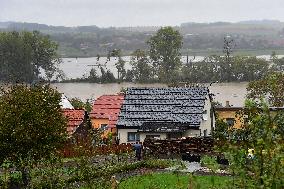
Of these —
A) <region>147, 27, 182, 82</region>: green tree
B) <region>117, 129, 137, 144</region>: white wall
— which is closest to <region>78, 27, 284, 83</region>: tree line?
<region>147, 27, 182, 82</region>: green tree

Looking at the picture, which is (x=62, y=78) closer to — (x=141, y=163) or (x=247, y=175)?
(x=141, y=163)

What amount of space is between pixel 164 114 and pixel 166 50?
57512 millimetres

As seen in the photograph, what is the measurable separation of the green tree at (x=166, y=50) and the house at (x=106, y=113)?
4473cm

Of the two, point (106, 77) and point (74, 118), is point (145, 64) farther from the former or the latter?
point (74, 118)

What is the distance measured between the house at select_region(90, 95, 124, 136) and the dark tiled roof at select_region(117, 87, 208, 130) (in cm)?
504

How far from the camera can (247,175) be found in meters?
6.69

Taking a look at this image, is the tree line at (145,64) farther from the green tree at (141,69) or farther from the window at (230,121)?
the window at (230,121)

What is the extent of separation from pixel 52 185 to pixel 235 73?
79.1 metres

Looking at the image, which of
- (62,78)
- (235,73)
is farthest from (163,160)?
(62,78)

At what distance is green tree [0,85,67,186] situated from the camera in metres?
21.8

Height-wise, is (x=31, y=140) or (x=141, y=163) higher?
(x=31, y=140)

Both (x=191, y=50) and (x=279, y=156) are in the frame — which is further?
(x=191, y=50)

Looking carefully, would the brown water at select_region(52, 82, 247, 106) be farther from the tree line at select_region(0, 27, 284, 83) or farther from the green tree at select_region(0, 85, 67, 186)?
the green tree at select_region(0, 85, 67, 186)

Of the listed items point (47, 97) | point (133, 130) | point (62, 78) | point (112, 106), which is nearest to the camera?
point (47, 97)
